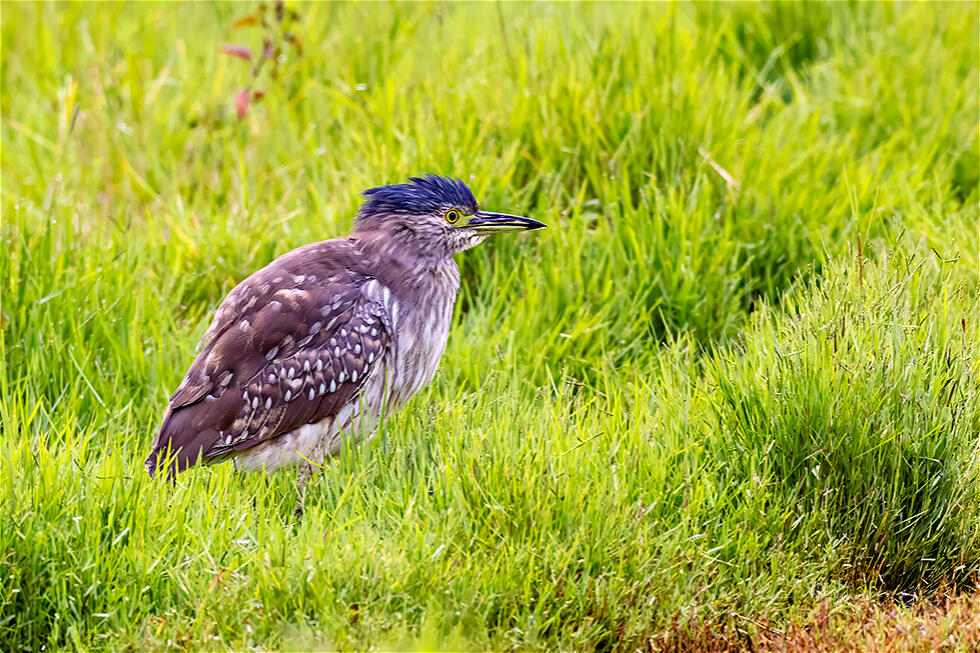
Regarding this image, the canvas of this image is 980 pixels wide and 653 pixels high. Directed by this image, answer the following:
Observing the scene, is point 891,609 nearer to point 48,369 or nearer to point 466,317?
point 466,317

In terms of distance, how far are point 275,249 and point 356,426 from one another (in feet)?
5.44

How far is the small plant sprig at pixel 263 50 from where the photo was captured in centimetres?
727

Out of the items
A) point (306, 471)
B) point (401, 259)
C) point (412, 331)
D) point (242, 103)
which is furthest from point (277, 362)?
point (242, 103)

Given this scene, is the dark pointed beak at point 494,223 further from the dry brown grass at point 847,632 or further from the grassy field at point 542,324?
the dry brown grass at point 847,632

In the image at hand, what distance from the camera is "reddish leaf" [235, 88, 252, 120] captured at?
731 cm

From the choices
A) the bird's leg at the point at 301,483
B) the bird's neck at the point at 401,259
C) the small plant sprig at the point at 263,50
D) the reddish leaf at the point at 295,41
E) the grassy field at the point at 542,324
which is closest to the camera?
the grassy field at the point at 542,324

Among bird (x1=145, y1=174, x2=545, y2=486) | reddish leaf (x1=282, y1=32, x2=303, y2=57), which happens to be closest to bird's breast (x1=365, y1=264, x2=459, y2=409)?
bird (x1=145, y1=174, x2=545, y2=486)

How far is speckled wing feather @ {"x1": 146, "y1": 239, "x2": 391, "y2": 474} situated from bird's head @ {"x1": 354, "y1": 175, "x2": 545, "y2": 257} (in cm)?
46

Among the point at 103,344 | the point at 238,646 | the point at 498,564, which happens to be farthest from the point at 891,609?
the point at 103,344

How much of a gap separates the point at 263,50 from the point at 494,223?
10.3ft

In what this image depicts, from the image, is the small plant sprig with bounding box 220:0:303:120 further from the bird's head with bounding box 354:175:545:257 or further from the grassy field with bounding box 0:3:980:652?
the bird's head with bounding box 354:175:545:257

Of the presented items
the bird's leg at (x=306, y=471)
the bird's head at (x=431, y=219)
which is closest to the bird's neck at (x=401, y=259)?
the bird's head at (x=431, y=219)

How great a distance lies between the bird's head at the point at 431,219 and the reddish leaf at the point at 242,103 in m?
2.33

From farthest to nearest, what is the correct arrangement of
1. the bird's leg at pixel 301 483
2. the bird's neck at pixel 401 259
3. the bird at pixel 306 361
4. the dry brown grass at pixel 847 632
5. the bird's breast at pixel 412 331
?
the bird's neck at pixel 401 259, the bird's breast at pixel 412 331, the bird at pixel 306 361, the bird's leg at pixel 301 483, the dry brown grass at pixel 847 632
